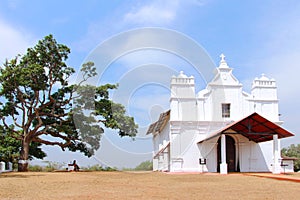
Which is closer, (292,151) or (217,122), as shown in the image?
(217,122)

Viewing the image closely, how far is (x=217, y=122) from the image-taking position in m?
21.3

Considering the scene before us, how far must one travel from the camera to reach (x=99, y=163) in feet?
72.6

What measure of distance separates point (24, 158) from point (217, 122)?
11.4 meters

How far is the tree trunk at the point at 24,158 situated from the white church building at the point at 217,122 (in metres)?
8.15

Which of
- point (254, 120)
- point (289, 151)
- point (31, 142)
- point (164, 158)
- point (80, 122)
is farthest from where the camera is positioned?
point (289, 151)

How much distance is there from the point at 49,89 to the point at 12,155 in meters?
4.51

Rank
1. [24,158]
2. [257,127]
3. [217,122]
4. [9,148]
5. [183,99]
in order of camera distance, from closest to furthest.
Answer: [257,127] < [24,158] < [9,148] < [217,122] < [183,99]

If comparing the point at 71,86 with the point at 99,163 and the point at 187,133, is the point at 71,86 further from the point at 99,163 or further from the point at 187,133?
the point at 187,133

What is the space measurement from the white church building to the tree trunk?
8.15 m

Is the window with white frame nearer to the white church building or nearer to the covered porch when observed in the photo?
the white church building

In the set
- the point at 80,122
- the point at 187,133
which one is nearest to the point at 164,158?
the point at 187,133

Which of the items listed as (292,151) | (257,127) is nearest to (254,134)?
(257,127)

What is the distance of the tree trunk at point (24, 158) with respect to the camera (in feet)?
65.1

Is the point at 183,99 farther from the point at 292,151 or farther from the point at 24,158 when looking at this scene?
the point at 292,151
